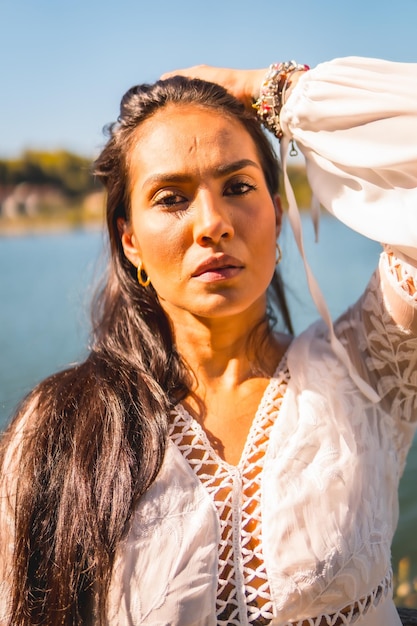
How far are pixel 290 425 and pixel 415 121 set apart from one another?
0.65 m

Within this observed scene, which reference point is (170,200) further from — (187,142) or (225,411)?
(225,411)

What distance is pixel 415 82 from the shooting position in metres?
A: 1.27

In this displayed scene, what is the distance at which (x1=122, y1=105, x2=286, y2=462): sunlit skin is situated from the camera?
1.39 m

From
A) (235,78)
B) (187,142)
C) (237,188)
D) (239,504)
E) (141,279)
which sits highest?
(235,78)

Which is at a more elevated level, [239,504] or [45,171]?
[239,504]

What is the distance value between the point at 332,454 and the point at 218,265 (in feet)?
1.46

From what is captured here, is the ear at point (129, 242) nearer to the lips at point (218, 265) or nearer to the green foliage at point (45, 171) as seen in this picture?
the lips at point (218, 265)

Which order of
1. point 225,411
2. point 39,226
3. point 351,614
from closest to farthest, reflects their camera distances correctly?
point 351,614, point 225,411, point 39,226

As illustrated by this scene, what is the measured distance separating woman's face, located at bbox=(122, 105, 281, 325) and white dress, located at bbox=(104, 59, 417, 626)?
0.14m

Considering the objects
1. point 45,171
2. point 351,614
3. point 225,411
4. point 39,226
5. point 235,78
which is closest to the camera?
point 351,614

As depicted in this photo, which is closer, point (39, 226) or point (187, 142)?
point (187, 142)

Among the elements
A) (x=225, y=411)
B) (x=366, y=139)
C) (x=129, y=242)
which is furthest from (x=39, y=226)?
(x=366, y=139)

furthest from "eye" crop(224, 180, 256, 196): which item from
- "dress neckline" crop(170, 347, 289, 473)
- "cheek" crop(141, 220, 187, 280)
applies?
"dress neckline" crop(170, 347, 289, 473)

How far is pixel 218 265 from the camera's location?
1.37 meters
